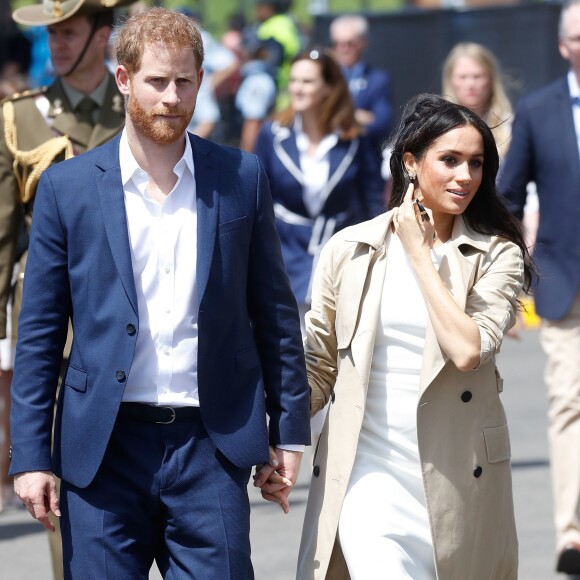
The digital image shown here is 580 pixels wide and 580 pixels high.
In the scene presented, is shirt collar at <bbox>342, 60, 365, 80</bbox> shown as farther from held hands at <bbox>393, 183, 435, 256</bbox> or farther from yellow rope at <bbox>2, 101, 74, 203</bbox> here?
held hands at <bbox>393, 183, 435, 256</bbox>

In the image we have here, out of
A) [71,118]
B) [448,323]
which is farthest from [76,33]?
[448,323]

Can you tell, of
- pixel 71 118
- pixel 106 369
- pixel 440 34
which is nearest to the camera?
pixel 106 369

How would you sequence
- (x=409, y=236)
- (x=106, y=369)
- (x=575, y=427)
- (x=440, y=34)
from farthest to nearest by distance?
1. (x=440, y=34)
2. (x=575, y=427)
3. (x=409, y=236)
4. (x=106, y=369)

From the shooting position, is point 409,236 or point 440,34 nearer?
point 409,236

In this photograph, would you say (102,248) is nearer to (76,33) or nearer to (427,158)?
(427,158)

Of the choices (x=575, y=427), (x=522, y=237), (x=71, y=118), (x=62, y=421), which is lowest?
(x=575, y=427)

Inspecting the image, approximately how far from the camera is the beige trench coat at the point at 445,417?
464cm

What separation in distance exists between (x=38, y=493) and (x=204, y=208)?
902 mm

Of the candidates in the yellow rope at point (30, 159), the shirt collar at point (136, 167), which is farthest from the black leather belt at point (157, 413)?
the yellow rope at point (30, 159)

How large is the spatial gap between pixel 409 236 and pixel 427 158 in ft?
0.94

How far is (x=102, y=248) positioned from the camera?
14.3 feet

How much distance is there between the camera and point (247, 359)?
14.6 ft

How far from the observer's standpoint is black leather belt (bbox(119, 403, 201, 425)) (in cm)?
436

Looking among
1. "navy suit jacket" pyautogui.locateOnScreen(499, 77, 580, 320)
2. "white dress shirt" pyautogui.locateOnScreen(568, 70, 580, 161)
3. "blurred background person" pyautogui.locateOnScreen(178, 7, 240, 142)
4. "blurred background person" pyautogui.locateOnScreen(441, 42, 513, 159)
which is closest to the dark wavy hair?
"navy suit jacket" pyautogui.locateOnScreen(499, 77, 580, 320)
